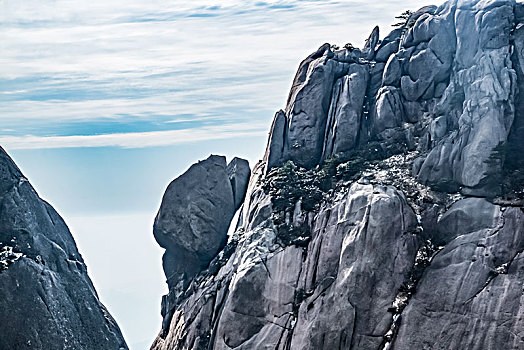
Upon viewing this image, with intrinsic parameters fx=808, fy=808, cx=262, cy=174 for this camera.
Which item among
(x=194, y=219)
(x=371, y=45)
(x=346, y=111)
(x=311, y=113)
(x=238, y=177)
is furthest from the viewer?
(x=238, y=177)

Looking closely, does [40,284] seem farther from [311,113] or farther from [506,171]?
[506,171]

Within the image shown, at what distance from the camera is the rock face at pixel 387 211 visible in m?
62.5

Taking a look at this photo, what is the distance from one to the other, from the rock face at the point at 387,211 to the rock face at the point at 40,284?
25.2 ft

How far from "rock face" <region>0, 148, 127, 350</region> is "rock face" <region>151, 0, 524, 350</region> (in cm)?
769

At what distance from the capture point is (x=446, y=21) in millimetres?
75562

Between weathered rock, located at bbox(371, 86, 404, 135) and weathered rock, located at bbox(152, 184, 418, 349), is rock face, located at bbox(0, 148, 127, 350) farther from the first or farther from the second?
weathered rock, located at bbox(371, 86, 404, 135)

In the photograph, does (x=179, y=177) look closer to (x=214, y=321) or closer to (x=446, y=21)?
(x=214, y=321)

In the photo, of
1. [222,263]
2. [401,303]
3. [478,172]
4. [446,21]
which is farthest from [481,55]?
[222,263]

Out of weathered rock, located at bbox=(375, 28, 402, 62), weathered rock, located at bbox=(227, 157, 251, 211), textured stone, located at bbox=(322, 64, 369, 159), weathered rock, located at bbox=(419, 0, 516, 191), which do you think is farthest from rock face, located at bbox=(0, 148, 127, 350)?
weathered rock, located at bbox=(375, 28, 402, 62)

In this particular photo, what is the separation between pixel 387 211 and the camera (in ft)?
218

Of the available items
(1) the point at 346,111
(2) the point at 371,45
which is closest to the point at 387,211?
(1) the point at 346,111

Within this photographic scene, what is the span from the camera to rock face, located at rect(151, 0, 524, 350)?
62469mm

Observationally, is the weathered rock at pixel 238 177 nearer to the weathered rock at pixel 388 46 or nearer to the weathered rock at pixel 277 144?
the weathered rock at pixel 277 144

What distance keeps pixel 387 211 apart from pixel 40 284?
110 feet
